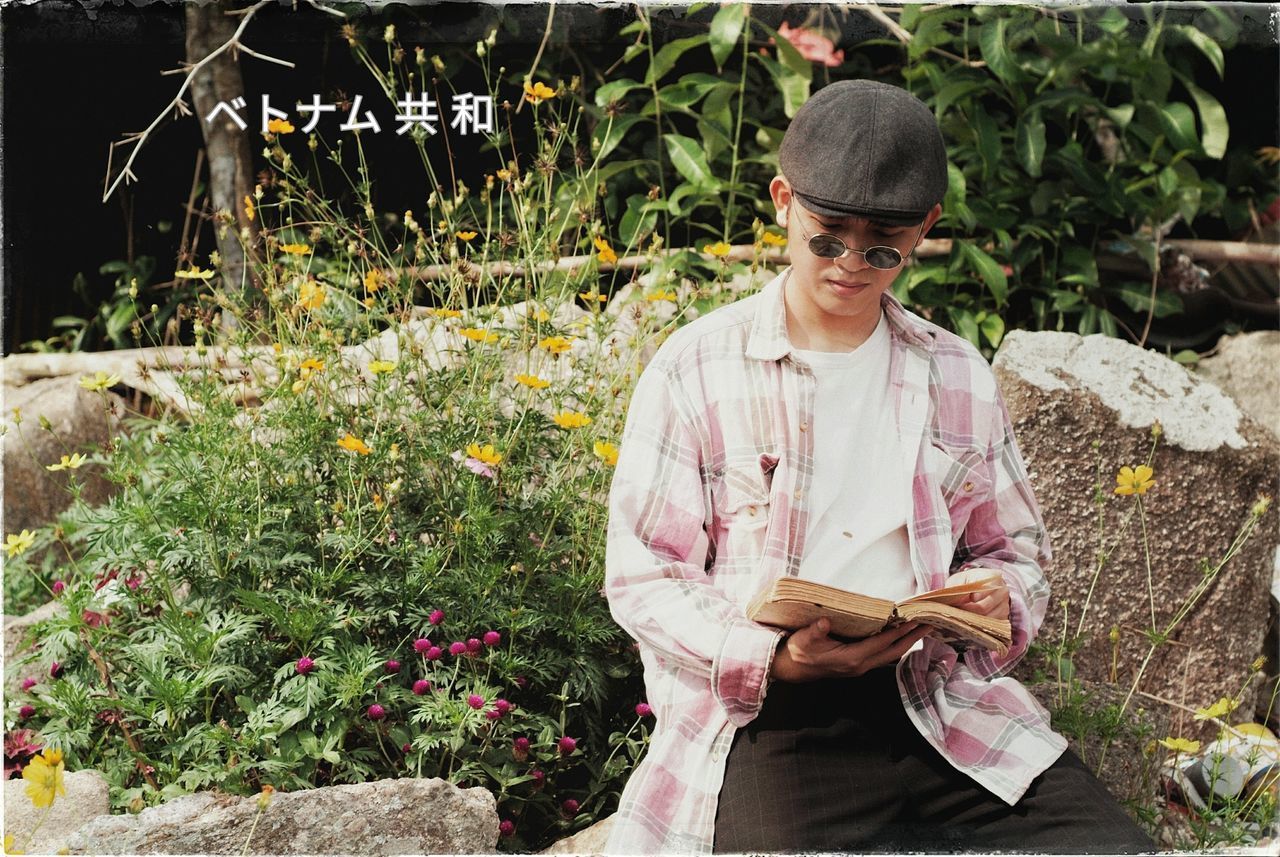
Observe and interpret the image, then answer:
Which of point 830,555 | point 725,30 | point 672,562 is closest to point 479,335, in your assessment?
point 672,562

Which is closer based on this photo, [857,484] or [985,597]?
[985,597]

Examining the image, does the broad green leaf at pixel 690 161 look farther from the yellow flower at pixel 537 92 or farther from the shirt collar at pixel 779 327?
the shirt collar at pixel 779 327

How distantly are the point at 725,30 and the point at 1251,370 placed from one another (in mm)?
2401

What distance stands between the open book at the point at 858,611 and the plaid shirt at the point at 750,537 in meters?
0.10

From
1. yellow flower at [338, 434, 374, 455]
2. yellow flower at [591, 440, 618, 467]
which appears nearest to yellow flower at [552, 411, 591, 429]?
yellow flower at [591, 440, 618, 467]

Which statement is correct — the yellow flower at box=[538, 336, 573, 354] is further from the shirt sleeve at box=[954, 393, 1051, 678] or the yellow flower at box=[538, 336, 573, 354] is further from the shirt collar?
the shirt sleeve at box=[954, 393, 1051, 678]

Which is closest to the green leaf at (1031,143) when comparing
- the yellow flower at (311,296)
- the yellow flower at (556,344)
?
the yellow flower at (556,344)

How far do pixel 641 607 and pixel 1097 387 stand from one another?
71.9 inches

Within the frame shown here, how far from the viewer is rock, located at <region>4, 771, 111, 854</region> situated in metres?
2.51

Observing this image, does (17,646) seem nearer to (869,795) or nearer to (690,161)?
(869,795)

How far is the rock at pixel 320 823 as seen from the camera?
7.55ft

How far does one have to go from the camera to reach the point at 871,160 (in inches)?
83.5

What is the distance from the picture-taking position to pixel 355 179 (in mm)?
5234

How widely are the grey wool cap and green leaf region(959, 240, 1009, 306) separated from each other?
88.0 inches
